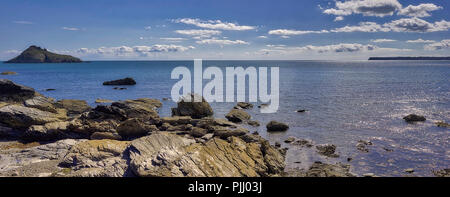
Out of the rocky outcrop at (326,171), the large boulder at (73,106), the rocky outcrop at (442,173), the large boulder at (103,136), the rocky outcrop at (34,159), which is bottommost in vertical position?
the rocky outcrop at (442,173)

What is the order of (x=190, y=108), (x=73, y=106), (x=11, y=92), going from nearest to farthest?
(x=190, y=108) < (x=11, y=92) < (x=73, y=106)

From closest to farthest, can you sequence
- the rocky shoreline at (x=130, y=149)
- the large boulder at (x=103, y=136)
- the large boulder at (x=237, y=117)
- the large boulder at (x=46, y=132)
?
A: the rocky shoreline at (x=130, y=149), the large boulder at (x=103, y=136), the large boulder at (x=46, y=132), the large boulder at (x=237, y=117)

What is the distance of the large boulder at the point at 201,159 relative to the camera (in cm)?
1916

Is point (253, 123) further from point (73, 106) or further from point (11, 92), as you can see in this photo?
point (11, 92)

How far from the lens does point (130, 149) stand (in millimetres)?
22078

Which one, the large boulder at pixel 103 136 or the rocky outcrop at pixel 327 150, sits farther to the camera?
the large boulder at pixel 103 136

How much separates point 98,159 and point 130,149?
2.79 m

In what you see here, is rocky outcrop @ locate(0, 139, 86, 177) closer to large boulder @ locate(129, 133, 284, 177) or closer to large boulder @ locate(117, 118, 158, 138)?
large boulder @ locate(117, 118, 158, 138)

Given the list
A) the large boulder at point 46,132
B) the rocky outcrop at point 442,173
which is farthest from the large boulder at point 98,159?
the rocky outcrop at point 442,173

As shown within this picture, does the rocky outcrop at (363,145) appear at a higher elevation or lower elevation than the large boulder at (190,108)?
lower

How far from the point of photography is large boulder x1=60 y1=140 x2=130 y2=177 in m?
19.9

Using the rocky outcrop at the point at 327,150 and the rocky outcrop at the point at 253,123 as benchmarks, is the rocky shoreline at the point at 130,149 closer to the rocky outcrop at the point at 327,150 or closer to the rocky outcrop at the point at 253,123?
the rocky outcrop at the point at 327,150

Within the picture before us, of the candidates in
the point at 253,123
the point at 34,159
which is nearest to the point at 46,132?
the point at 34,159

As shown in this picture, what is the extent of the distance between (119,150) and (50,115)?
53.4 feet
